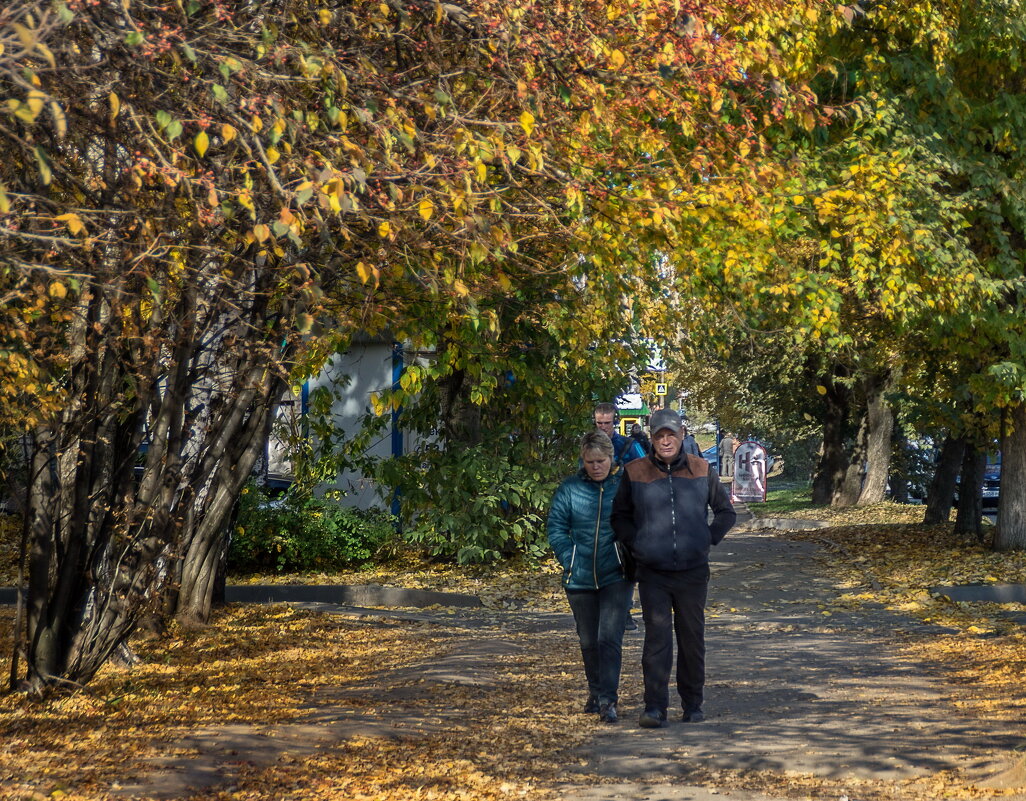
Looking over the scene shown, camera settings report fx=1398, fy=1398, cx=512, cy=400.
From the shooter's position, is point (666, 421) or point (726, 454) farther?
point (726, 454)

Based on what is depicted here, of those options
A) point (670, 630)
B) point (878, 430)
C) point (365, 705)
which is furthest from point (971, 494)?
point (365, 705)

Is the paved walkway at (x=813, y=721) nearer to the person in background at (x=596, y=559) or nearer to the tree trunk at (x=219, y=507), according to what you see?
the person in background at (x=596, y=559)

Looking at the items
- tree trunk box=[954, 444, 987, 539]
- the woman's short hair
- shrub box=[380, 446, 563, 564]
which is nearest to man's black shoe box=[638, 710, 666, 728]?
the woman's short hair

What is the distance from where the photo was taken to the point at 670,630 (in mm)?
8336

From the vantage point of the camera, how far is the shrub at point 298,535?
18.5 m

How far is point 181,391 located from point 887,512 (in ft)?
81.3

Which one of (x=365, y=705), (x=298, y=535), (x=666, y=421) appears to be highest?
(x=666, y=421)

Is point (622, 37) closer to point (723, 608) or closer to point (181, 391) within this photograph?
point (181, 391)

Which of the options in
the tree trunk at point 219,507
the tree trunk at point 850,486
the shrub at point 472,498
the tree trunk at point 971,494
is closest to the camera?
the tree trunk at point 219,507

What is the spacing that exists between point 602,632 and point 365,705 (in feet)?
5.54

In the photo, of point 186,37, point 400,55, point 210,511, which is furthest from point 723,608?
point 186,37

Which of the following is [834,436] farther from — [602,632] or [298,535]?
[602,632]

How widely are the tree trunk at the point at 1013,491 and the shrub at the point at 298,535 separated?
8.46 metres

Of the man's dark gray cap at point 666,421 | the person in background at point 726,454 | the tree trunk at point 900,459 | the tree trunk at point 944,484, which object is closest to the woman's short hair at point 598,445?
the man's dark gray cap at point 666,421
